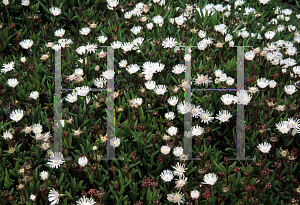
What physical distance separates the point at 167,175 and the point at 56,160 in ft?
2.52

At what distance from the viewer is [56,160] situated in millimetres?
2254

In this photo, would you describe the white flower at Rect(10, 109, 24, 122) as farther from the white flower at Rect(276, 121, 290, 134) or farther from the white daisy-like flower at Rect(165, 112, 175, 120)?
the white flower at Rect(276, 121, 290, 134)

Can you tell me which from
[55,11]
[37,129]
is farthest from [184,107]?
[55,11]

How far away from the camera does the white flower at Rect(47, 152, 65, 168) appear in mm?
2240

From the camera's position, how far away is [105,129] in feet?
8.50

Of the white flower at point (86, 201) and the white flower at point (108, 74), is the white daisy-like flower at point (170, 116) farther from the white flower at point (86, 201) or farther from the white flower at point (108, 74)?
the white flower at point (86, 201)

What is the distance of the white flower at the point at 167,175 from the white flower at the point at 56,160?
676 millimetres

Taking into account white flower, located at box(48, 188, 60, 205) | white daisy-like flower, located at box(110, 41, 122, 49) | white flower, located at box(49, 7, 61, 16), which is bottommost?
white flower, located at box(48, 188, 60, 205)

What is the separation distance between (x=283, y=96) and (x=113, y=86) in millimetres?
1527

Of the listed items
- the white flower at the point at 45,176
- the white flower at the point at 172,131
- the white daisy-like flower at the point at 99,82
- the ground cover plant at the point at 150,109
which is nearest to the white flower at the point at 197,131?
the ground cover plant at the point at 150,109

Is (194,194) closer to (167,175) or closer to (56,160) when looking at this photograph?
(167,175)

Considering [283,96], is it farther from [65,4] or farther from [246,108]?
[65,4]

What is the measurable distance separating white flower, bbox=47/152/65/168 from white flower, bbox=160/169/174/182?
2.22 ft

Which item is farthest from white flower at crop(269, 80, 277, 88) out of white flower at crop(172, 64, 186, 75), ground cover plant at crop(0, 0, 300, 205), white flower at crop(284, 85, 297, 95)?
white flower at crop(172, 64, 186, 75)
